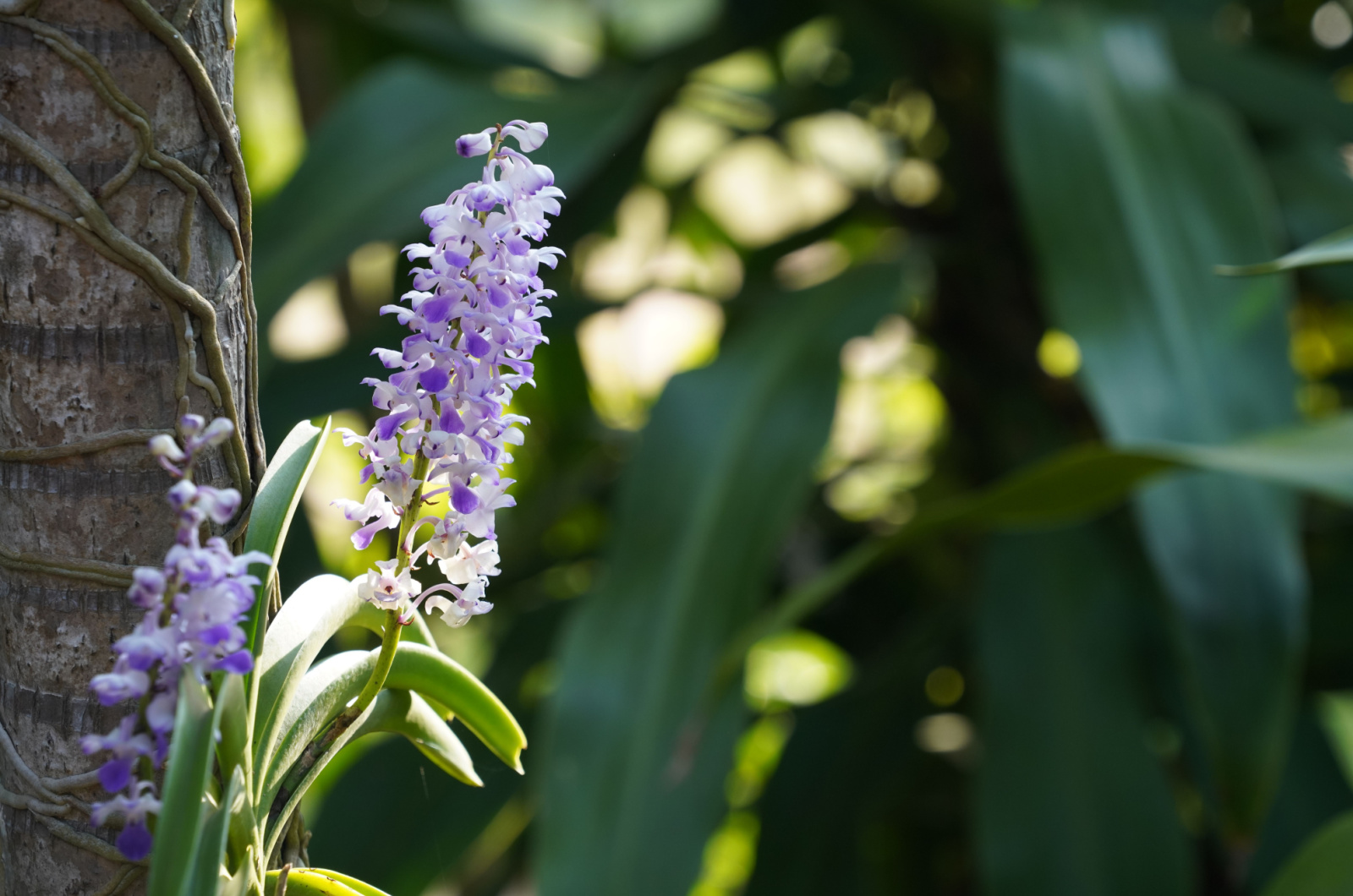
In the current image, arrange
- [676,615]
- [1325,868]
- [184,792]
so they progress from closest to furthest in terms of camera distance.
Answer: [184,792] < [1325,868] < [676,615]

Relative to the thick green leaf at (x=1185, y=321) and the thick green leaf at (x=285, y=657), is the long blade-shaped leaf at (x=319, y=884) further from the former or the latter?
the thick green leaf at (x=1185, y=321)

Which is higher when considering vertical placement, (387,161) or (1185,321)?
(387,161)

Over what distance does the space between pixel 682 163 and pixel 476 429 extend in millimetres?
1252

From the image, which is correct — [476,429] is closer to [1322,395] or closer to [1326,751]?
[1326,751]

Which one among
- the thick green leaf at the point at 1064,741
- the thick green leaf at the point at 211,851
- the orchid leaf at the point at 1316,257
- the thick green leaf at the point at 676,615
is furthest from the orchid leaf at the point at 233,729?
the thick green leaf at the point at 1064,741

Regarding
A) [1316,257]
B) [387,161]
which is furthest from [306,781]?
[387,161]

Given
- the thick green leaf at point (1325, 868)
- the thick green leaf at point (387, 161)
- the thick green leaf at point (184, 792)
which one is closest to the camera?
the thick green leaf at point (184, 792)

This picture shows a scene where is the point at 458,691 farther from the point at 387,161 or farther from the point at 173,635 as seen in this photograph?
the point at 387,161

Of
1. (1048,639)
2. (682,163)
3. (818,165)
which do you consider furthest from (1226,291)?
(682,163)

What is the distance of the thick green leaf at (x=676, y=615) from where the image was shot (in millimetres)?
441

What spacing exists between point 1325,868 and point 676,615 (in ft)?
0.83

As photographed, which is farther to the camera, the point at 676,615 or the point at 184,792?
the point at 676,615

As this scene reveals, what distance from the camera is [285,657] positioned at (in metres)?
0.14

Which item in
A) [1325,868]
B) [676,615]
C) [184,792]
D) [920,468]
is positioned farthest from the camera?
[920,468]
